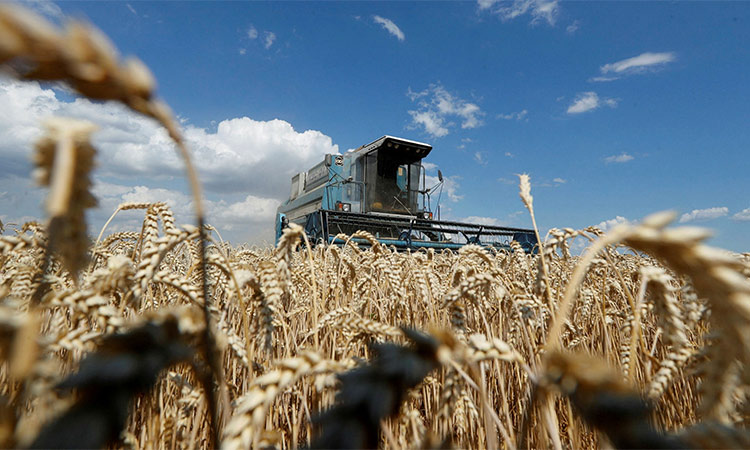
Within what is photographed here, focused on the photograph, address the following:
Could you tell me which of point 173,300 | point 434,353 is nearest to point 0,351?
point 434,353

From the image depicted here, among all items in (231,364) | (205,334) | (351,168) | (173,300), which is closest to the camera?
(205,334)

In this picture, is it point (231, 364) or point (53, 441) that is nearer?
point (53, 441)

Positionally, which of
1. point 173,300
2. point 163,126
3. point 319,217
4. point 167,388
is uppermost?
point 319,217

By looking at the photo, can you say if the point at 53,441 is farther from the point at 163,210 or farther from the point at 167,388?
the point at 167,388

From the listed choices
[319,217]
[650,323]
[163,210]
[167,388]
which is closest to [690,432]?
[163,210]

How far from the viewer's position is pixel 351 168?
1129cm

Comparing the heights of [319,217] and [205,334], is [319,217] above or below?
above

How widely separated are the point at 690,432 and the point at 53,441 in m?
0.62

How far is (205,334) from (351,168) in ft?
36.0

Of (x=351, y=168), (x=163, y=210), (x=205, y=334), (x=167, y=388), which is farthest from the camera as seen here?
(x=351, y=168)

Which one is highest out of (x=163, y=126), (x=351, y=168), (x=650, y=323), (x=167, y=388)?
(x=351, y=168)

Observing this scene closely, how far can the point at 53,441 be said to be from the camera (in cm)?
26

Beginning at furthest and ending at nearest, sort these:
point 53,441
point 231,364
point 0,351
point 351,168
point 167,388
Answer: point 351,168
point 231,364
point 167,388
point 0,351
point 53,441

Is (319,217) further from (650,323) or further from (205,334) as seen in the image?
(205,334)
